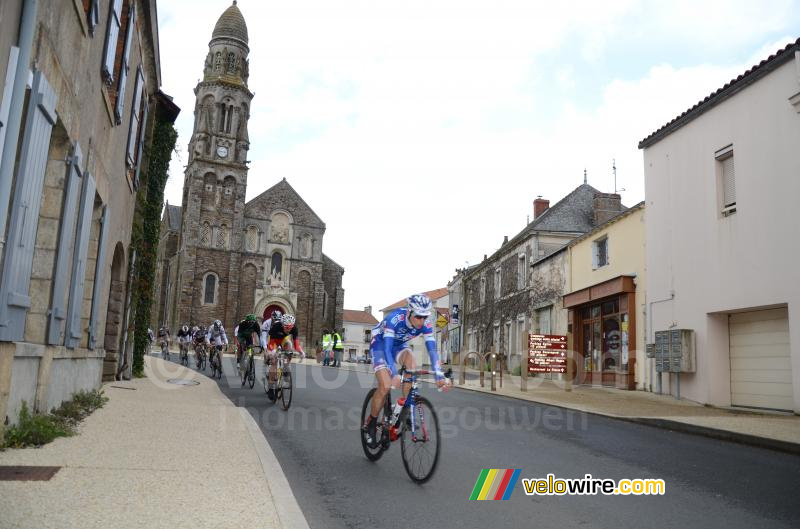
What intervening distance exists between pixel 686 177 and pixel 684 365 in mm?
4724

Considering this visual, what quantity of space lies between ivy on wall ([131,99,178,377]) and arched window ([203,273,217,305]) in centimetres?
3752

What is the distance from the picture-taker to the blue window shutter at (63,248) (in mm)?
7531

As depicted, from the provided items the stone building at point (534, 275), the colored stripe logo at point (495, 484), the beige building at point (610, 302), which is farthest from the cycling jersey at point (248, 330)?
the stone building at point (534, 275)

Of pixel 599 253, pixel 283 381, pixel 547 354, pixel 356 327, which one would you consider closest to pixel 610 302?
pixel 599 253

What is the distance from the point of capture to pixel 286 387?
1118 cm

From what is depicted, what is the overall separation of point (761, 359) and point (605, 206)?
20029mm

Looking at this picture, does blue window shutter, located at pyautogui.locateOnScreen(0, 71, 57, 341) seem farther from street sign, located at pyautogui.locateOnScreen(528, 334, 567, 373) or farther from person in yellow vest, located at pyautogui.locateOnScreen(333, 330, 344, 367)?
person in yellow vest, located at pyautogui.locateOnScreen(333, 330, 344, 367)

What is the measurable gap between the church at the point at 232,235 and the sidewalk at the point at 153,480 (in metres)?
45.9

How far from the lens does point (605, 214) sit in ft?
111

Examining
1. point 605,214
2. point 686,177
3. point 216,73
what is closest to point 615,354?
point 686,177

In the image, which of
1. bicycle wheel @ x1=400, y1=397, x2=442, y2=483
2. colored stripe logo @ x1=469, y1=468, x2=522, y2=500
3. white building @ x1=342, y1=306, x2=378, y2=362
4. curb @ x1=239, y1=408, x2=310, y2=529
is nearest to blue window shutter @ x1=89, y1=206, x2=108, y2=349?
curb @ x1=239, y1=408, x2=310, y2=529

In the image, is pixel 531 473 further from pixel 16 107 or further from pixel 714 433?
pixel 16 107

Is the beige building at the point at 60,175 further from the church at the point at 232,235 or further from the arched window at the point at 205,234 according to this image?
the arched window at the point at 205,234

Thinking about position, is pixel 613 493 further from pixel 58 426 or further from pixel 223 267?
pixel 223 267
